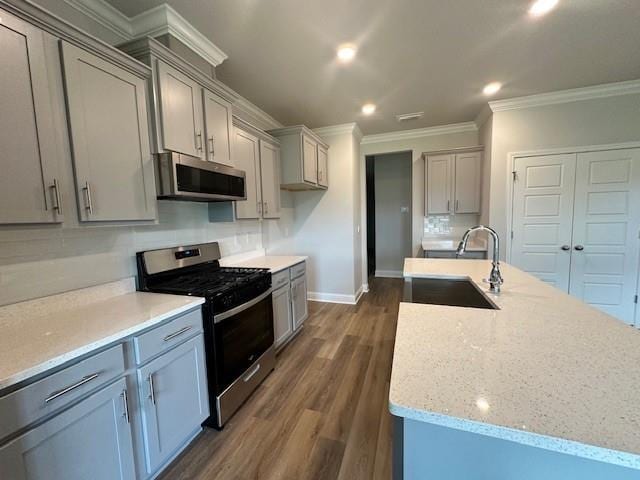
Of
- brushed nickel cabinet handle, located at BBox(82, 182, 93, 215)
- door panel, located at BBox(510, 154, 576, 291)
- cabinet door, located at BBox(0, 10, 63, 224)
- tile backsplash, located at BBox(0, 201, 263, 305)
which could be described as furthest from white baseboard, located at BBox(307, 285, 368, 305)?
cabinet door, located at BBox(0, 10, 63, 224)

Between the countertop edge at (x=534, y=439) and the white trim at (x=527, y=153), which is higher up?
the white trim at (x=527, y=153)

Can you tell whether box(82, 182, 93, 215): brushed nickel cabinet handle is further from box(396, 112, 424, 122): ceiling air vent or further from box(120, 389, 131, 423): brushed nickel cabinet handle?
box(396, 112, 424, 122): ceiling air vent

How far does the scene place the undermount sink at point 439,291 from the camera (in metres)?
1.97

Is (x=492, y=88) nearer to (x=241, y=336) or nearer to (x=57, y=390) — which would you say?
(x=241, y=336)

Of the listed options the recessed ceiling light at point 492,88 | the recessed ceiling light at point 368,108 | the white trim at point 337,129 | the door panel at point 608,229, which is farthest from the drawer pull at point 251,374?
the door panel at point 608,229

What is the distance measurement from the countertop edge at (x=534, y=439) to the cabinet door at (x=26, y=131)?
1615 mm

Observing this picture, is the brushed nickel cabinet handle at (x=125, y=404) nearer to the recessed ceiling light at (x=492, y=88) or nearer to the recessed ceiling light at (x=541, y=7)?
the recessed ceiling light at (x=541, y=7)

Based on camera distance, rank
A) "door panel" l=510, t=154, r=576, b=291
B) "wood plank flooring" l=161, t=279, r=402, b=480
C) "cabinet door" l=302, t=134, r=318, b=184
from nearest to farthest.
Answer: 1. "wood plank flooring" l=161, t=279, r=402, b=480
2. "door panel" l=510, t=154, r=576, b=291
3. "cabinet door" l=302, t=134, r=318, b=184

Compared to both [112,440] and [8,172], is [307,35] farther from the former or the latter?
[112,440]

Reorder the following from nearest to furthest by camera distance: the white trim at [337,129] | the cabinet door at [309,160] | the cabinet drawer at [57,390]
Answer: the cabinet drawer at [57,390]
the cabinet door at [309,160]
the white trim at [337,129]

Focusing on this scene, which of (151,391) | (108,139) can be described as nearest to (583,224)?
(151,391)

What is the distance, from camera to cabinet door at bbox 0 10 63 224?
1.09 metres

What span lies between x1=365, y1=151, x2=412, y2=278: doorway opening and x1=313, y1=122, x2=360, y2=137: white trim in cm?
166

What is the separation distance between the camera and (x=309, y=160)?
3479mm
